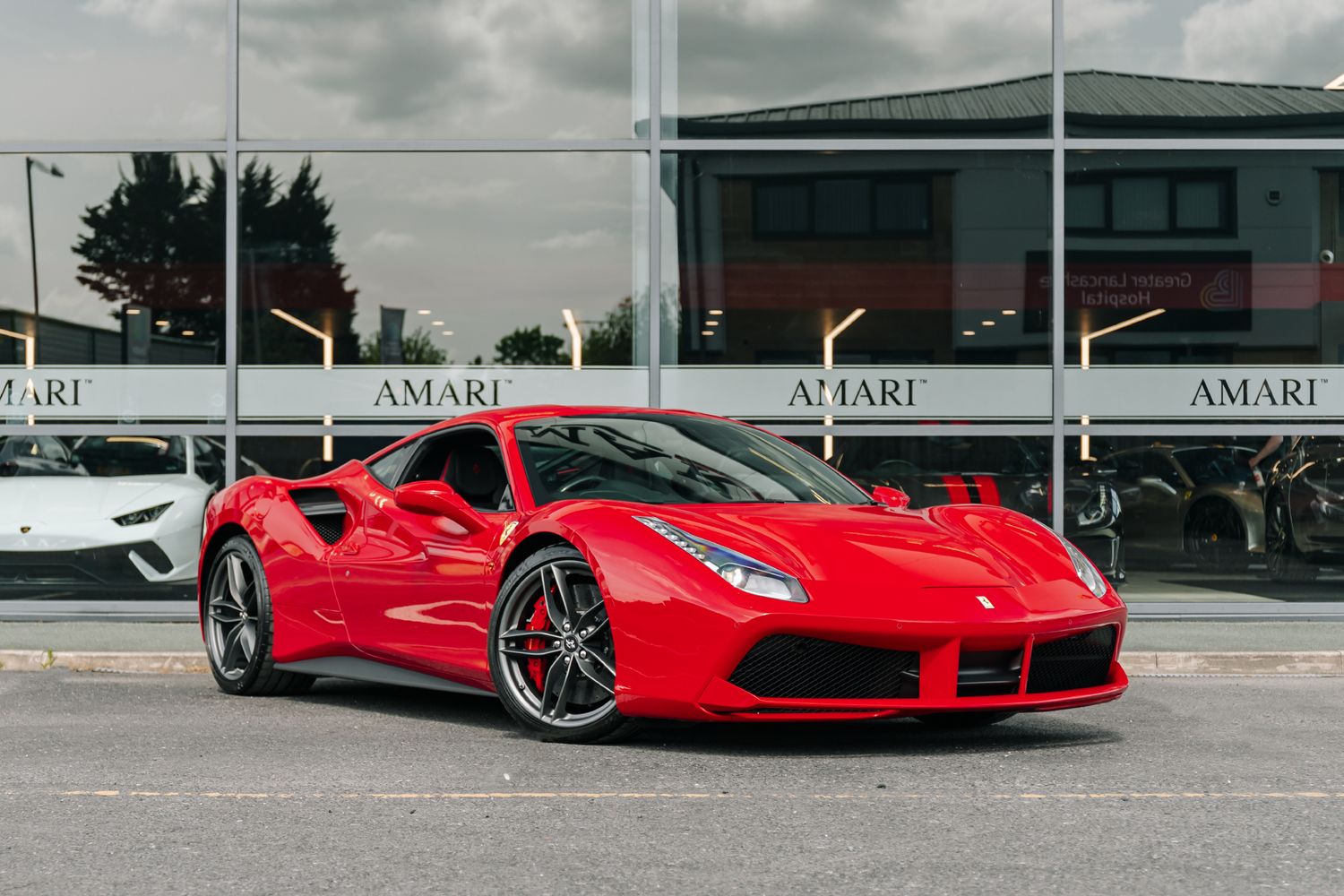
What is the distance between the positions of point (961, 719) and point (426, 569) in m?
2.16

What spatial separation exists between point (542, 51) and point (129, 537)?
448 cm

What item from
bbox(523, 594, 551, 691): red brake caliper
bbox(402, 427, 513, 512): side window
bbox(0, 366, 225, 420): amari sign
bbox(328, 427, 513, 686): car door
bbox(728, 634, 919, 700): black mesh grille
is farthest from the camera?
bbox(0, 366, 225, 420): amari sign

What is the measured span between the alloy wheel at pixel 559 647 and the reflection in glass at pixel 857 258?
233 inches

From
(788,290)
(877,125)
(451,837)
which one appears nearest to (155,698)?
(451,837)

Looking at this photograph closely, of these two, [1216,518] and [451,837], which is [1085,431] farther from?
[451,837]

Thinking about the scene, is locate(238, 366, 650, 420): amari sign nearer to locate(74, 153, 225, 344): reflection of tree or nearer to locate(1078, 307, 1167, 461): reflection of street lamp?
locate(74, 153, 225, 344): reflection of tree

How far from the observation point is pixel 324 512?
7516 millimetres

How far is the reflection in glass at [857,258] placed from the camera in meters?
11.9

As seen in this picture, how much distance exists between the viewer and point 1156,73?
12.2m

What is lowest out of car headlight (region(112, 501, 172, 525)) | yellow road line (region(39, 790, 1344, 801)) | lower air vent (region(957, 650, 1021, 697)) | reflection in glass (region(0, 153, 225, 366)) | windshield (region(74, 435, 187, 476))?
yellow road line (region(39, 790, 1344, 801))

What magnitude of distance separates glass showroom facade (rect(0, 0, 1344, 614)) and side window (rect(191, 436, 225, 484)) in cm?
2


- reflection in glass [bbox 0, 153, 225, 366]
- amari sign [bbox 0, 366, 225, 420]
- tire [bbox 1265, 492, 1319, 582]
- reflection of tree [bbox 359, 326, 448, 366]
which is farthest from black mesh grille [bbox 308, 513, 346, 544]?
tire [bbox 1265, 492, 1319, 582]

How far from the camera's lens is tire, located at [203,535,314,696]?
7688mm

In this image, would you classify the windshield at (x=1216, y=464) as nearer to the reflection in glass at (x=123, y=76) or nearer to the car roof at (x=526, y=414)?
the car roof at (x=526, y=414)
